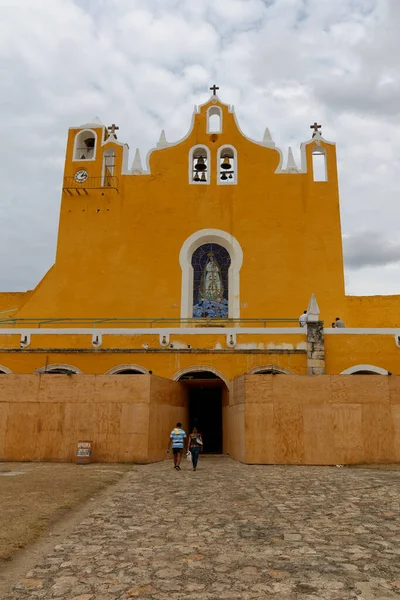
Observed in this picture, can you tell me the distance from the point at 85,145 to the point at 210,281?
817cm

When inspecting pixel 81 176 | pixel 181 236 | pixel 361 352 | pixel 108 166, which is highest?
pixel 108 166

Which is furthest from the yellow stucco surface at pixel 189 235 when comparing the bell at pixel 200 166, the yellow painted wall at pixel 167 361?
the yellow painted wall at pixel 167 361

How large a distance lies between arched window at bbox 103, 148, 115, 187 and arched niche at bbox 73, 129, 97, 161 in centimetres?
52

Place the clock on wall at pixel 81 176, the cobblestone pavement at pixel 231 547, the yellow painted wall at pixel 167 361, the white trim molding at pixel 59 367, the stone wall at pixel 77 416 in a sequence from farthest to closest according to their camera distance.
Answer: the clock on wall at pixel 81 176, the white trim molding at pixel 59 367, the yellow painted wall at pixel 167 361, the stone wall at pixel 77 416, the cobblestone pavement at pixel 231 547

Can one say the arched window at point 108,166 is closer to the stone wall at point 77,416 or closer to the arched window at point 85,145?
the arched window at point 85,145

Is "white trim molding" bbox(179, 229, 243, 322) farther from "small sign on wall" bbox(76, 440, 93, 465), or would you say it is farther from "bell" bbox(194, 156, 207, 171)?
A: "small sign on wall" bbox(76, 440, 93, 465)

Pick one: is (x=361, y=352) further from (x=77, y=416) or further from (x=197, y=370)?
(x=77, y=416)

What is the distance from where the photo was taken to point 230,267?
61.2 ft

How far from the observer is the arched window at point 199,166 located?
19.8m

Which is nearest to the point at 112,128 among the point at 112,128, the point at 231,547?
the point at 112,128

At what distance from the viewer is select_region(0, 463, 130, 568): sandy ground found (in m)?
5.13

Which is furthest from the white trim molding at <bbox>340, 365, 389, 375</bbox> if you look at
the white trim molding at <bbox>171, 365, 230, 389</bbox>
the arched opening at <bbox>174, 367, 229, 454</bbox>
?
the arched opening at <bbox>174, 367, 229, 454</bbox>

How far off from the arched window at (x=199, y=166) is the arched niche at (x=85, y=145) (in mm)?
3997

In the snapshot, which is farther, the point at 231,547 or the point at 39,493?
the point at 39,493
